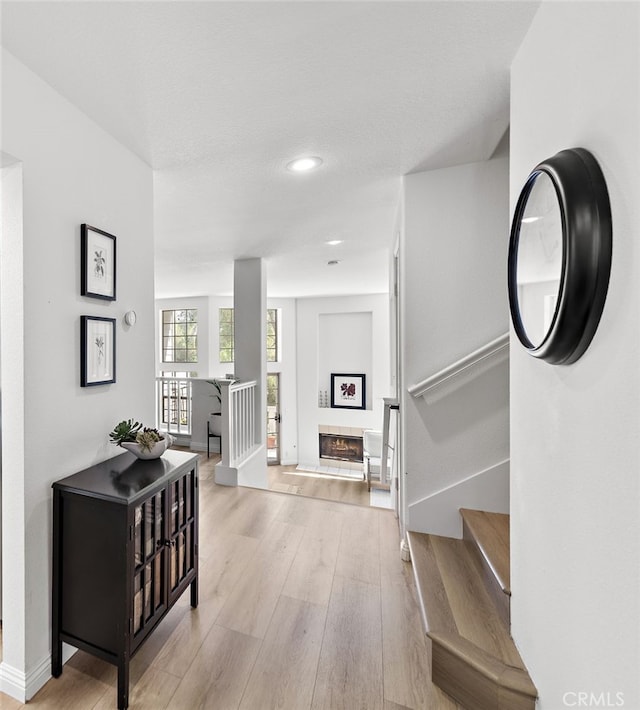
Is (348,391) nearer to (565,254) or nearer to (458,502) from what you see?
(458,502)

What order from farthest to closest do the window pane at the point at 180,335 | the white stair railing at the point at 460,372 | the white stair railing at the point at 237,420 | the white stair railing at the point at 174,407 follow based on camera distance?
the window pane at the point at 180,335 < the white stair railing at the point at 174,407 < the white stair railing at the point at 237,420 < the white stair railing at the point at 460,372

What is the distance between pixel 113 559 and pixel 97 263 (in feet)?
4.02

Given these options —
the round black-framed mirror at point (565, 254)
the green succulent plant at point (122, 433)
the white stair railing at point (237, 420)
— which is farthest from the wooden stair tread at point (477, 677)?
the white stair railing at point (237, 420)

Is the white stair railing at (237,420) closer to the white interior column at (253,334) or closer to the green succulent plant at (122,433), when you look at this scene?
the white interior column at (253,334)

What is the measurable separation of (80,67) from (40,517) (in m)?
1.69

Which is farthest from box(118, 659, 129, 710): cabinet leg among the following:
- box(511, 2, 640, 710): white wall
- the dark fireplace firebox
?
the dark fireplace firebox

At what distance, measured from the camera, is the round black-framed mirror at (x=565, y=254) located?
29.0 inches

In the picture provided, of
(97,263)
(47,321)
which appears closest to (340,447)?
(97,263)

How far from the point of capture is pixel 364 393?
21.9ft

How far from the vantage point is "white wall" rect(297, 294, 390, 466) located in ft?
21.3

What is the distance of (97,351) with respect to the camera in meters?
1.54

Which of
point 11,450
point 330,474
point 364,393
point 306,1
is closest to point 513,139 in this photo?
point 306,1

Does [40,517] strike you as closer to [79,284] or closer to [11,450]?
[11,450]

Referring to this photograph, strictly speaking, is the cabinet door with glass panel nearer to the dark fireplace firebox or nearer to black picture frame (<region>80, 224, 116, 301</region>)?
black picture frame (<region>80, 224, 116, 301</region>)
